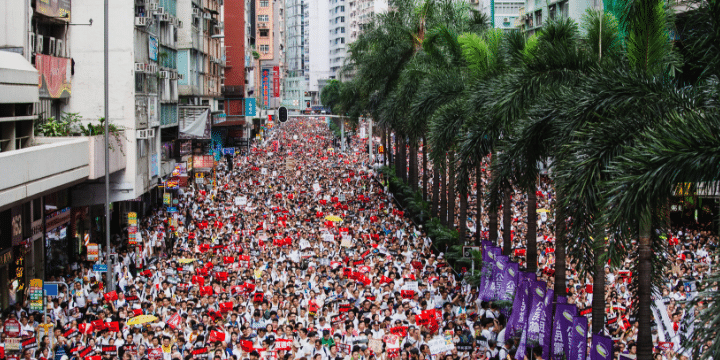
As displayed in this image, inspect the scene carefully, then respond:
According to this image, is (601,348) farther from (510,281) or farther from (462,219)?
(462,219)

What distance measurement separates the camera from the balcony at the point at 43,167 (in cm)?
1777

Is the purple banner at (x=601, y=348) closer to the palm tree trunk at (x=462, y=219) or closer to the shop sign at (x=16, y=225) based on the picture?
the shop sign at (x=16, y=225)

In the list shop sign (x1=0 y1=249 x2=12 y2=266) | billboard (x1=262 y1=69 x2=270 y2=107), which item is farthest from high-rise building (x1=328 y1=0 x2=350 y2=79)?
shop sign (x1=0 y1=249 x2=12 y2=266)

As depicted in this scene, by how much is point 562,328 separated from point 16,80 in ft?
43.8

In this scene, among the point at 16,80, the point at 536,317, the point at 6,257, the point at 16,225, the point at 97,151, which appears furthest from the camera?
the point at 97,151

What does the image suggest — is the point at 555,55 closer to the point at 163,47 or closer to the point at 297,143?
the point at 163,47

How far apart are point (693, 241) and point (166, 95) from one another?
22.6 m

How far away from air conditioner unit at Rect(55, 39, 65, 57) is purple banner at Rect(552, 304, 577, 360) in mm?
19947

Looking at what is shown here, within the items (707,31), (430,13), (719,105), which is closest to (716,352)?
(719,105)

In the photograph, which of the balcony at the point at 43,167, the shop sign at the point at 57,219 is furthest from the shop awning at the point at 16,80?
the shop sign at the point at 57,219

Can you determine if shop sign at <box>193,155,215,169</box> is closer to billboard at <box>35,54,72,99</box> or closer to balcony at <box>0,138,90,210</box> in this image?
billboard at <box>35,54,72,99</box>

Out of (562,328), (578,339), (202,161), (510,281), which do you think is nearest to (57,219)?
(510,281)

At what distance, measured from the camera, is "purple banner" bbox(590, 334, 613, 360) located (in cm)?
1316

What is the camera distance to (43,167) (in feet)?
66.3
